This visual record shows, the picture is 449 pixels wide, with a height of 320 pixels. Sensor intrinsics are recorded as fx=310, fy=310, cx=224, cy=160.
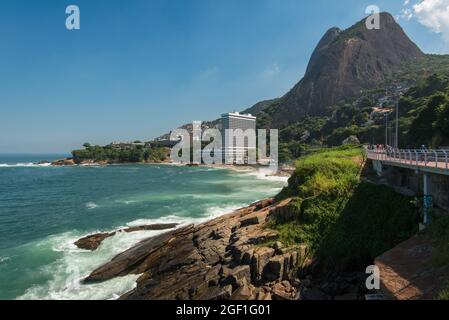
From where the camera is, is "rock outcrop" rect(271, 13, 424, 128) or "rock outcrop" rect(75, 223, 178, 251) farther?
"rock outcrop" rect(271, 13, 424, 128)

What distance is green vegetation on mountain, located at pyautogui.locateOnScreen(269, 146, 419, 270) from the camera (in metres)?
15.2

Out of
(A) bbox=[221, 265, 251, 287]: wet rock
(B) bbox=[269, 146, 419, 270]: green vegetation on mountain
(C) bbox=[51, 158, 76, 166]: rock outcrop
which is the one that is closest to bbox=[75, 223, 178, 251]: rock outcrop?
(B) bbox=[269, 146, 419, 270]: green vegetation on mountain

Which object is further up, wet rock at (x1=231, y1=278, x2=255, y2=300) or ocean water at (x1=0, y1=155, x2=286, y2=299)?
wet rock at (x1=231, y1=278, x2=255, y2=300)

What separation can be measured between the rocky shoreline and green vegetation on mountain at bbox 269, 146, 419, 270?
0.97 m

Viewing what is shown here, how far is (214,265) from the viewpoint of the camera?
16594 millimetres

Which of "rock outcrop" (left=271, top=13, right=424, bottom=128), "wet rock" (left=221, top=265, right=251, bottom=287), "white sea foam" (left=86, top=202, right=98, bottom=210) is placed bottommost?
"white sea foam" (left=86, top=202, right=98, bottom=210)

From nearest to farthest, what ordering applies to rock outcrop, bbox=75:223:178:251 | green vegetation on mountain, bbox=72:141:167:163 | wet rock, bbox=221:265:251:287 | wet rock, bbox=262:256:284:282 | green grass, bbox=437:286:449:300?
green grass, bbox=437:286:449:300 → wet rock, bbox=221:265:251:287 → wet rock, bbox=262:256:284:282 → rock outcrop, bbox=75:223:178:251 → green vegetation on mountain, bbox=72:141:167:163

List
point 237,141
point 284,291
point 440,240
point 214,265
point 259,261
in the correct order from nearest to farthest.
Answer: point 440,240, point 284,291, point 259,261, point 214,265, point 237,141

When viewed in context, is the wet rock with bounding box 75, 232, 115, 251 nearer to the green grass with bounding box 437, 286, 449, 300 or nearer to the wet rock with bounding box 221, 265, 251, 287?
the wet rock with bounding box 221, 265, 251, 287

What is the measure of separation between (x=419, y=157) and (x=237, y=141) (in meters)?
148

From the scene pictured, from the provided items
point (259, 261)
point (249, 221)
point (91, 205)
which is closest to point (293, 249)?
point (259, 261)

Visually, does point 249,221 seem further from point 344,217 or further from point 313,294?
point 313,294
